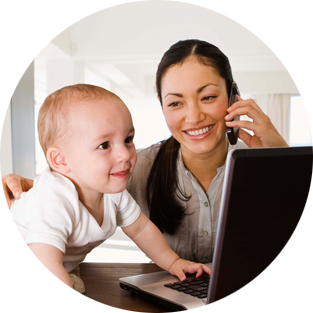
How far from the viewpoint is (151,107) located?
12.2 m

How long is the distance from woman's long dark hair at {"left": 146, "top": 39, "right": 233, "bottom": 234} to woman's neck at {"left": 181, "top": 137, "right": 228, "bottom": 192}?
7cm

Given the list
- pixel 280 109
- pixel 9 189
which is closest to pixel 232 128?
pixel 9 189

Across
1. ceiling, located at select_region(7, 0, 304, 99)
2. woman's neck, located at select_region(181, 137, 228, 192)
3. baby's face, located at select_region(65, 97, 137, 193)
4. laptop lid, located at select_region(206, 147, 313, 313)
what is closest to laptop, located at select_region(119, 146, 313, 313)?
laptop lid, located at select_region(206, 147, 313, 313)

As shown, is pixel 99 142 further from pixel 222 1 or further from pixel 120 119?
pixel 222 1

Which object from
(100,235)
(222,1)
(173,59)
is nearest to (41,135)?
(100,235)

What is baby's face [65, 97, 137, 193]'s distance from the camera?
2.63ft

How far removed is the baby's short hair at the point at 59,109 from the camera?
83 cm

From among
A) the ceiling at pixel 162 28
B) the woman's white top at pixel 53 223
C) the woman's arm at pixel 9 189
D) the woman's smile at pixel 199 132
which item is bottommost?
the woman's white top at pixel 53 223

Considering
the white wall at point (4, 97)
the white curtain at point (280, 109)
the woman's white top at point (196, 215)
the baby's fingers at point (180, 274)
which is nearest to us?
the baby's fingers at point (180, 274)

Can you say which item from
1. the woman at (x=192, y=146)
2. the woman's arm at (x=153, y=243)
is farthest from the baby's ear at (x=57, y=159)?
the woman at (x=192, y=146)

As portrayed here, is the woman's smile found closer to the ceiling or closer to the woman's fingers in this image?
the woman's fingers

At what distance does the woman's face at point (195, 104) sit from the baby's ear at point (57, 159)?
2.12ft

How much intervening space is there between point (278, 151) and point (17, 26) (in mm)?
4430

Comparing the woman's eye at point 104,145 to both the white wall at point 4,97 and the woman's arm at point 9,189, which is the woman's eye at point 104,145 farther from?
the white wall at point 4,97
